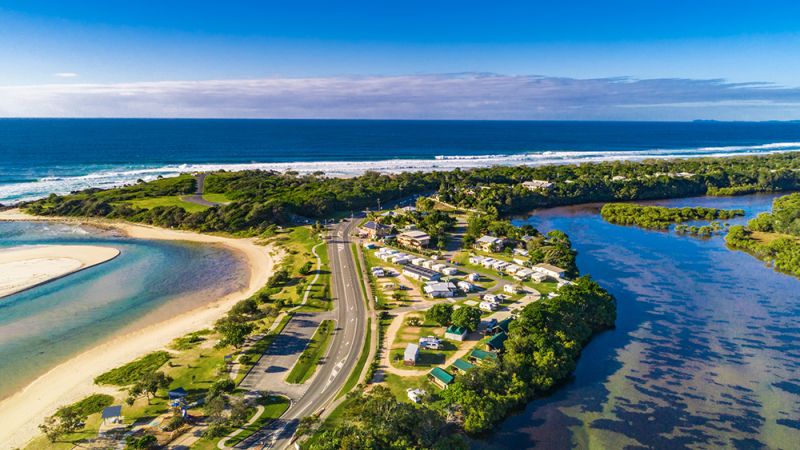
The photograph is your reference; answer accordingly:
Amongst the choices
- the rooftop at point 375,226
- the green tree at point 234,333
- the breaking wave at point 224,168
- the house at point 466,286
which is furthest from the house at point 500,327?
the breaking wave at point 224,168

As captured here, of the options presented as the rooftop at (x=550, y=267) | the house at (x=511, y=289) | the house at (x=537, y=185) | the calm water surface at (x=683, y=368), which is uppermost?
the house at (x=537, y=185)

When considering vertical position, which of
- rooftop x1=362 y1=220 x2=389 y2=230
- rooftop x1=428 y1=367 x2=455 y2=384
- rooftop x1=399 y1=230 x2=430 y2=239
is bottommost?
rooftop x1=428 y1=367 x2=455 y2=384

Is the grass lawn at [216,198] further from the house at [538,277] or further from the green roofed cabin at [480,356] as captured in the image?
the green roofed cabin at [480,356]

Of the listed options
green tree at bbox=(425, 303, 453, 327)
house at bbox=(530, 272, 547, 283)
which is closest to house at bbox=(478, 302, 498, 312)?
green tree at bbox=(425, 303, 453, 327)

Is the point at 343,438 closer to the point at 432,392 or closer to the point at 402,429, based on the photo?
the point at 402,429

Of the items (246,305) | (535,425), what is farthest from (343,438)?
(246,305)

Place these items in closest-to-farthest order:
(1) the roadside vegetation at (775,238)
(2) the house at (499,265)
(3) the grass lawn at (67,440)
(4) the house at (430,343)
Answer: (3) the grass lawn at (67,440)
(4) the house at (430,343)
(2) the house at (499,265)
(1) the roadside vegetation at (775,238)

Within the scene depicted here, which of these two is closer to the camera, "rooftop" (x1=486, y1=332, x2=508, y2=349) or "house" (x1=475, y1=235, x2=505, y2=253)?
"rooftop" (x1=486, y1=332, x2=508, y2=349)

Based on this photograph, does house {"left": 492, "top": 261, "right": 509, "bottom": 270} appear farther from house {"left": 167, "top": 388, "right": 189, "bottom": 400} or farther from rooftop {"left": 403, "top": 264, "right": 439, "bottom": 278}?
house {"left": 167, "top": 388, "right": 189, "bottom": 400}
